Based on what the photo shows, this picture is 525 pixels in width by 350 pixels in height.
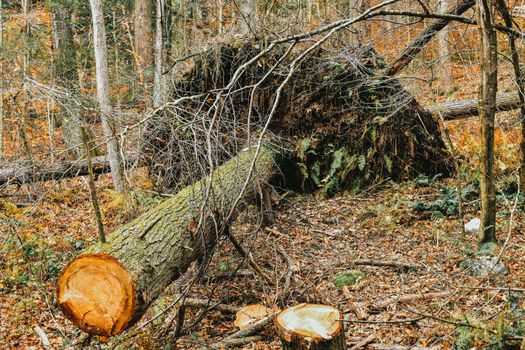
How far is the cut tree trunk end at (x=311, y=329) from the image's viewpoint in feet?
11.0

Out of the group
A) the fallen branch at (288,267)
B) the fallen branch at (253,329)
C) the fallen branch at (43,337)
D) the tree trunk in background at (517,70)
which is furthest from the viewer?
the tree trunk in background at (517,70)

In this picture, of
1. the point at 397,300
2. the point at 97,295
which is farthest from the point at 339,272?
the point at 97,295

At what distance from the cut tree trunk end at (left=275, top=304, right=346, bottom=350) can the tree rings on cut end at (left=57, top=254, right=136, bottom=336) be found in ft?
4.29

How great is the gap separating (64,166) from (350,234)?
223 inches

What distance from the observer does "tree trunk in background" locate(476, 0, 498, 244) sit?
16.1 feet

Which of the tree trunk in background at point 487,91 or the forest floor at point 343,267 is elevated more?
the tree trunk in background at point 487,91

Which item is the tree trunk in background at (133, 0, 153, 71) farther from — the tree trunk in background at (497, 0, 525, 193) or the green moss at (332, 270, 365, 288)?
the tree trunk in background at (497, 0, 525, 193)

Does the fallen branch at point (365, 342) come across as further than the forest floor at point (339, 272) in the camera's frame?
No

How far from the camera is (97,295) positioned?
144 inches

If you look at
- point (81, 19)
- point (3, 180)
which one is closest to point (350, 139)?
point (3, 180)

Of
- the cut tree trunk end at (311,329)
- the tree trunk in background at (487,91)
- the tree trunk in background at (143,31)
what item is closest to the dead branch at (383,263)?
the tree trunk in background at (487,91)

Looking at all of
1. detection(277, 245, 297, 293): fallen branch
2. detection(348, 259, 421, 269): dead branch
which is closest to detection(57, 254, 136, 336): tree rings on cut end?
detection(277, 245, 297, 293): fallen branch

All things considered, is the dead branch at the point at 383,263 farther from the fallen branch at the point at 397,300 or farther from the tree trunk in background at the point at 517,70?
the tree trunk in background at the point at 517,70

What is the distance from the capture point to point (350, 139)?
29.7 feet
